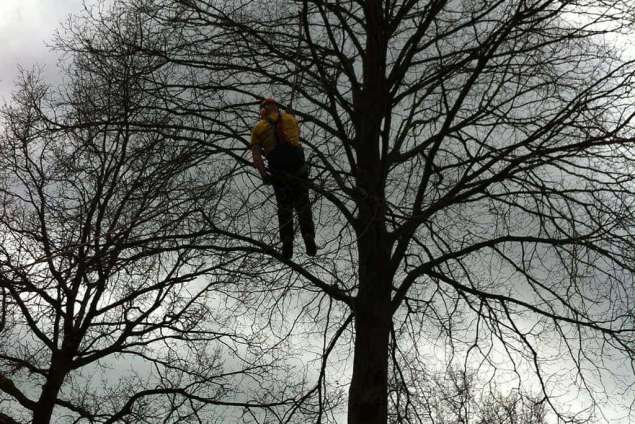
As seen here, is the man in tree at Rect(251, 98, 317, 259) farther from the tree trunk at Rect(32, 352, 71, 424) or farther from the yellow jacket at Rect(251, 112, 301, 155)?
the tree trunk at Rect(32, 352, 71, 424)

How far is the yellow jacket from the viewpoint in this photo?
19.6 feet

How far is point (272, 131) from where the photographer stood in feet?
19.7

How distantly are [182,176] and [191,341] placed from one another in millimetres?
5344

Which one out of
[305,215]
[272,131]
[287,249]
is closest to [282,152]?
[272,131]

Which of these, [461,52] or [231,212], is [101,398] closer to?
[231,212]

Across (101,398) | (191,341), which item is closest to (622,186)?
(191,341)

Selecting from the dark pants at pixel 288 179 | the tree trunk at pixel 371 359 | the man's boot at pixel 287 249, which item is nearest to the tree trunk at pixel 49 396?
the man's boot at pixel 287 249

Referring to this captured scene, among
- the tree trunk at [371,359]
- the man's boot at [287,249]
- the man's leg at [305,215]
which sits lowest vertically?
the tree trunk at [371,359]

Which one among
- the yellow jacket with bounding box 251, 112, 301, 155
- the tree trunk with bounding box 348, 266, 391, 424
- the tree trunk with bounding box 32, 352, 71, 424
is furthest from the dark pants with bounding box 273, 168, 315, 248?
the tree trunk with bounding box 32, 352, 71, 424

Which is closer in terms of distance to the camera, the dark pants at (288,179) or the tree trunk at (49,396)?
the dark pants at (288,179)

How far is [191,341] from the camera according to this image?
11617 mm

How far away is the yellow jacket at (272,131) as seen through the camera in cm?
597

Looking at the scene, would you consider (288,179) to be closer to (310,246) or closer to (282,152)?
(282,152)

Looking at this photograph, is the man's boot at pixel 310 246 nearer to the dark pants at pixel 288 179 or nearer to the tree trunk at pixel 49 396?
the dark pants at pixel 288 179
